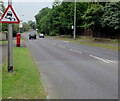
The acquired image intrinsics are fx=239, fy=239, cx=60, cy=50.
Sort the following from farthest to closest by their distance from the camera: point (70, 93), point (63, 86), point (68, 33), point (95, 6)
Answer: point (68, 33), point (95, 6), point (63, 86), point (70, 93)

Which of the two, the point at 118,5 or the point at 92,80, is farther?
the point at 118,5

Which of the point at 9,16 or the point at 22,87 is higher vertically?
the point at 9,16

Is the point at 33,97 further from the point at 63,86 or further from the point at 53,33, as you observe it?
the point at 53,33

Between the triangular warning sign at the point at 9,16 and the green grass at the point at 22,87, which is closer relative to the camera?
the green grass at the point at 22,87

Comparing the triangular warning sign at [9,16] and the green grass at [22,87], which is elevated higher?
the triangular warning sign at [9,16]

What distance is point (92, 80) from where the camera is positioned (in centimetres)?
859

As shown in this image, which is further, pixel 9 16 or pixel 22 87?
pixel 9 16

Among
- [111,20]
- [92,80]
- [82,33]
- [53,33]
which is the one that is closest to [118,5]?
[111,20]

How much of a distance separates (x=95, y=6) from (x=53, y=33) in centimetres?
3962

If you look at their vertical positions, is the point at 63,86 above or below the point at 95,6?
below

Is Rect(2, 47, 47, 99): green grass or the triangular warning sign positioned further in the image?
the triangular warning sign

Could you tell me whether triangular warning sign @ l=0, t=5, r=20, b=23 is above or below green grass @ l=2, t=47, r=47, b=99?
above

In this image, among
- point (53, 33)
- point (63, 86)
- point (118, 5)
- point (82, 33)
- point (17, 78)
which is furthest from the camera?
point (53, 33)

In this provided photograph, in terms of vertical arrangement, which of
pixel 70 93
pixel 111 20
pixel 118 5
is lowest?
pixel 70 93
